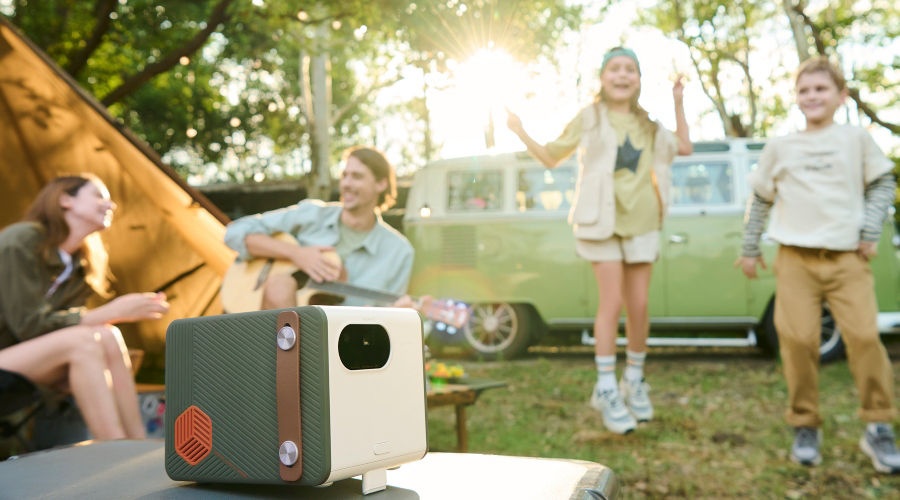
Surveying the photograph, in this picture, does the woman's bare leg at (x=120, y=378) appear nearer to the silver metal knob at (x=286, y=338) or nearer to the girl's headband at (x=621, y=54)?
the silver metal knob at (x=286, y=338)

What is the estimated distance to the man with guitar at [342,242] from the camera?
314 cm

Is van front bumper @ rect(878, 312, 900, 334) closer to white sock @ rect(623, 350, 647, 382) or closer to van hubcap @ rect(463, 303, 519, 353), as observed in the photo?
van hubcap @ rect(463, 303, 519, 353)

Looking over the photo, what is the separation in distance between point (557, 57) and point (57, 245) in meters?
12.6

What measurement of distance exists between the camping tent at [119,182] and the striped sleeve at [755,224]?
2438mm

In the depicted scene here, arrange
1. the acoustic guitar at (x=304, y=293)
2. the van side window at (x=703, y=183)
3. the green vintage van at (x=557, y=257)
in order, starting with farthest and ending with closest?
the van side window at (x=703, y=183) → the green vintage van at (x=557, y=257) → the acoustic guitar at (x=304, y=293)

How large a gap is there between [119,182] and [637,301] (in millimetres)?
2860

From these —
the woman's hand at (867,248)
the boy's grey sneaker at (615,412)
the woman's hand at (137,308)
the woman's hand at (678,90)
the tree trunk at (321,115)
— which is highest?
the tree trunk at (321,115)

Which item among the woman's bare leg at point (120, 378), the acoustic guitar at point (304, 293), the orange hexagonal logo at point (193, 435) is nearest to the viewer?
the orange hexagonal logo at point (193, 435)

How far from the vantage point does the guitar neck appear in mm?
3059

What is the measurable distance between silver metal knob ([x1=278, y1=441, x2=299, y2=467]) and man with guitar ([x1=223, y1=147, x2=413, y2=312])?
2107 millimetres

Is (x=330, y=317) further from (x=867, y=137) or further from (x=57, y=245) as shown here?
(x=867, y=137)

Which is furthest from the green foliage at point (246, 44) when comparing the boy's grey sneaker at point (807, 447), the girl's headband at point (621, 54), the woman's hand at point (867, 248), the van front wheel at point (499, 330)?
the boy's grey sneaker at point (807, 447)

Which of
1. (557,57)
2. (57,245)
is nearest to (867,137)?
(57,245)

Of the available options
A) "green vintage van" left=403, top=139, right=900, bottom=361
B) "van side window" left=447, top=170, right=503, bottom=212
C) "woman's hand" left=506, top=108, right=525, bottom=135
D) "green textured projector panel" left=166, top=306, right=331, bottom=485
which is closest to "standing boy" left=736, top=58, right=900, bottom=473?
"woman's hand" left=506, top=108, right=525, bottom=135
